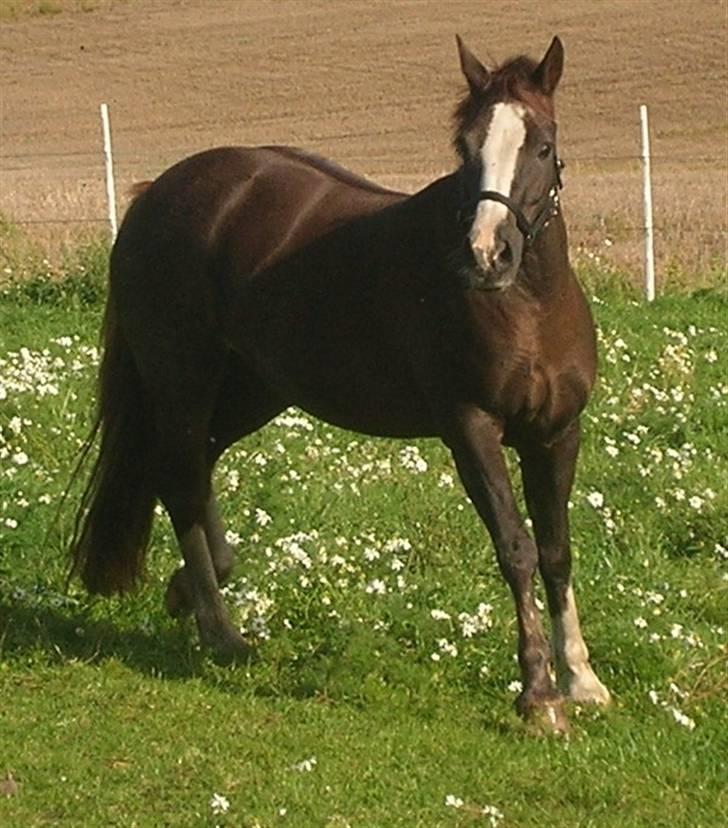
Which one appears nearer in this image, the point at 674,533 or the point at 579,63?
the point at 674,533

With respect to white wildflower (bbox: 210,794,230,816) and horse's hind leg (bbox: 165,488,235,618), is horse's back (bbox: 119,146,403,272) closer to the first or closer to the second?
horse's hind leg (bbox: 165,488,235,618)

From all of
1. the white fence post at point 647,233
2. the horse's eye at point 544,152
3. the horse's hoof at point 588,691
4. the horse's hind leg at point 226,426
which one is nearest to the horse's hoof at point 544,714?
the horse's hoof at point 588,691

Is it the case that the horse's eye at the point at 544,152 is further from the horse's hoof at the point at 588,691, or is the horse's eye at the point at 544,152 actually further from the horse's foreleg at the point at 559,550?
the horse's hoof at the point at 588,691

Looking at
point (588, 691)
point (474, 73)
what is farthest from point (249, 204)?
point (588, 691)

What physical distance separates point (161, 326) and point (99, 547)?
94 centimetres

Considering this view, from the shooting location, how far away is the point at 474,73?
598cm

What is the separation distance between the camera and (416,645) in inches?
267

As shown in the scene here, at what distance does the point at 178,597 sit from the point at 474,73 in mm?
2658

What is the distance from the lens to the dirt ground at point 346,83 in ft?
112

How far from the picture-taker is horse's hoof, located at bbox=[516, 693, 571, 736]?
5934mm

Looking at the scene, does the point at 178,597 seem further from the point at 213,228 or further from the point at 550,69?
the point at 550,69

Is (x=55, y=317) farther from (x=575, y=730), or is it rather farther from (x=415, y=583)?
(x=575, y=730)

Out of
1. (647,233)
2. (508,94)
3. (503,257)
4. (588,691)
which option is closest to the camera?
(503,257)

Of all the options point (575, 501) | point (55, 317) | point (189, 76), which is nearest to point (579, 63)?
point (189, 76)
